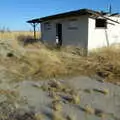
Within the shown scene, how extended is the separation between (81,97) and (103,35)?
1027 centimetres

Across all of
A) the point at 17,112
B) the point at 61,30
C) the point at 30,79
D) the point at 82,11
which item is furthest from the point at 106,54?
the point at 17,112

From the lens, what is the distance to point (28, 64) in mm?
12391

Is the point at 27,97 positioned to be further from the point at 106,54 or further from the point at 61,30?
the point at 61,30

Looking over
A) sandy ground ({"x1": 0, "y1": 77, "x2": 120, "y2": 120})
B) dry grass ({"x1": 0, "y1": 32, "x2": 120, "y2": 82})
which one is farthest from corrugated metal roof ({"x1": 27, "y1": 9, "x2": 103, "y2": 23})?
sandy ground ({"x1": 0, "y1": 77, "x2": 120, "y2": 120})

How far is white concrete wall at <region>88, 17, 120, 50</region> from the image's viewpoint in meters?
17.7

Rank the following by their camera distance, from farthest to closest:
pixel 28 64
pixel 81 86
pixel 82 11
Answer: pixel 82 11 → pixel 28 64 → pixel 81 86

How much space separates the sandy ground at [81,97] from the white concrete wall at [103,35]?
696 centimetres

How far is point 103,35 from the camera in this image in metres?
18.2

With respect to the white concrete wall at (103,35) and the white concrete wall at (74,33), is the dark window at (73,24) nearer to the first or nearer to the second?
the white concrete wall at (74,33)

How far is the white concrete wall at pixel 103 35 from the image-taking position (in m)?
17.7

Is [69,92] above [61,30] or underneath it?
underneath

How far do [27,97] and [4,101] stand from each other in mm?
908

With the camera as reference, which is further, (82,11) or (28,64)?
(82,11)

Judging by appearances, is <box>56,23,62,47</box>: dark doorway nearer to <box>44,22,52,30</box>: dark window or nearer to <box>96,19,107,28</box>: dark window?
<box>44,22,52,30</box>: dark window
